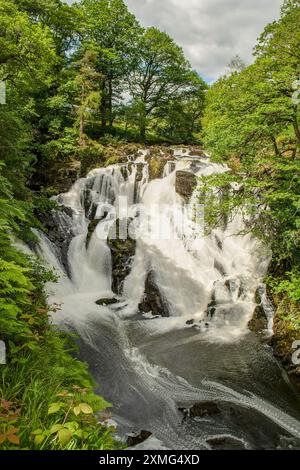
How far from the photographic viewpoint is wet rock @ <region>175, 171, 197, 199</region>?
14.5 metres

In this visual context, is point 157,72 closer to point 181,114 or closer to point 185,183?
point 181,114

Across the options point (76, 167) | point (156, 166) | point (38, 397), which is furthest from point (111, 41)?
point (38, 397)

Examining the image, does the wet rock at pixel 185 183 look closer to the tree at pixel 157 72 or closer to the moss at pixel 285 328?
the moss at pixel 285 328

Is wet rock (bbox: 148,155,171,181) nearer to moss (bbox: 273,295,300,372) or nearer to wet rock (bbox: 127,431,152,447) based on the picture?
moss (bbox: 273,295,300,372)

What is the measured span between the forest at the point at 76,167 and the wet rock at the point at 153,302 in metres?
2.97

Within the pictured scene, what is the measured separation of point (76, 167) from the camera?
16844 millimetres

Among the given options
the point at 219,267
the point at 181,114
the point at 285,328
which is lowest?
the point at 285,328

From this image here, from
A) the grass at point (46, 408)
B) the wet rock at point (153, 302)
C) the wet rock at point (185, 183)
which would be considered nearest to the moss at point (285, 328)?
the wet rock at point (153, 302)

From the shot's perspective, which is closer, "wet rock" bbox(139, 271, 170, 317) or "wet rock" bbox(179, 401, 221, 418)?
"wet rock" bbox(179, 401, 221, 418)

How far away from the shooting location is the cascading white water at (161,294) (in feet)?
21.1

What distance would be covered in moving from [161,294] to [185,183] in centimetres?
598

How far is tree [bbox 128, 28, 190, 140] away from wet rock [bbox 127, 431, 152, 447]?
23.6m

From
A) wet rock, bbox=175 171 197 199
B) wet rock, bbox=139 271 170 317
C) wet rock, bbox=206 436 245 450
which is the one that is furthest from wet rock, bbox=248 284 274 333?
wet rock, bbox=175 171 197 199
